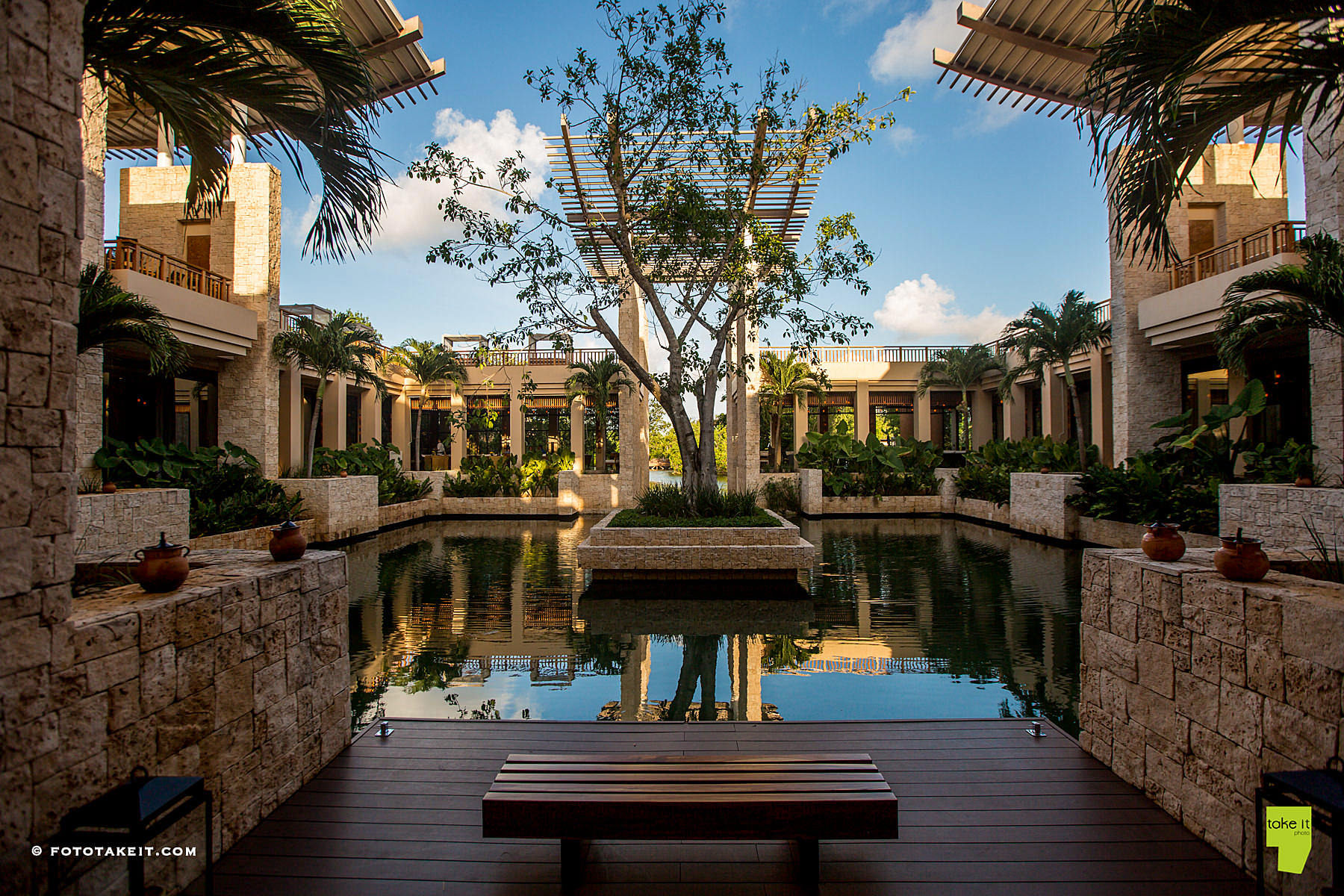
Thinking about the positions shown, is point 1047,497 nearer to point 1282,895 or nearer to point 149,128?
point 1282,895

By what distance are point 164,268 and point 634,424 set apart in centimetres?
1097

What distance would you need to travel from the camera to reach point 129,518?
838 centimetres

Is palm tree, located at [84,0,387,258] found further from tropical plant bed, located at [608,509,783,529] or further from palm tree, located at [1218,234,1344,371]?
palm tree, located at [1218,234,1344,371]

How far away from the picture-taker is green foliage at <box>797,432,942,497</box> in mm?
18125

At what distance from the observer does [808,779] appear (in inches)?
98.2

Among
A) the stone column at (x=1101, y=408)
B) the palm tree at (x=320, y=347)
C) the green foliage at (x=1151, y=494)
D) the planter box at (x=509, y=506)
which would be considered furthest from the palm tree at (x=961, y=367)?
the palm tree at (x=320, y=347)

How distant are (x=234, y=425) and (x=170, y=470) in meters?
3.34

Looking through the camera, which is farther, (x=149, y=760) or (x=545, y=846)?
(x=545, y=846)

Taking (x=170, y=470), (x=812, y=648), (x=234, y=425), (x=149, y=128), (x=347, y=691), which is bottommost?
(x=812, y=648)

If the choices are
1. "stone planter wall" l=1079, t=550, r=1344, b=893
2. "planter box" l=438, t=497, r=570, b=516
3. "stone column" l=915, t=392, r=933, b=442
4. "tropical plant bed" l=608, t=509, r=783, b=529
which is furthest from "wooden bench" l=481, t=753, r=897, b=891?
"stone column" l=915, t=392, r=933, b=442

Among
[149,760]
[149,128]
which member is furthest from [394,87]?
[149,760]

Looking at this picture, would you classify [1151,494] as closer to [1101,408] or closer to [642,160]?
[1101,408]

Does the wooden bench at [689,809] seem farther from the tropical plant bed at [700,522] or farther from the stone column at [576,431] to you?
the stone column at [576,431]

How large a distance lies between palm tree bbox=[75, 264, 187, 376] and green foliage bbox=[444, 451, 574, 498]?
9.85 m
